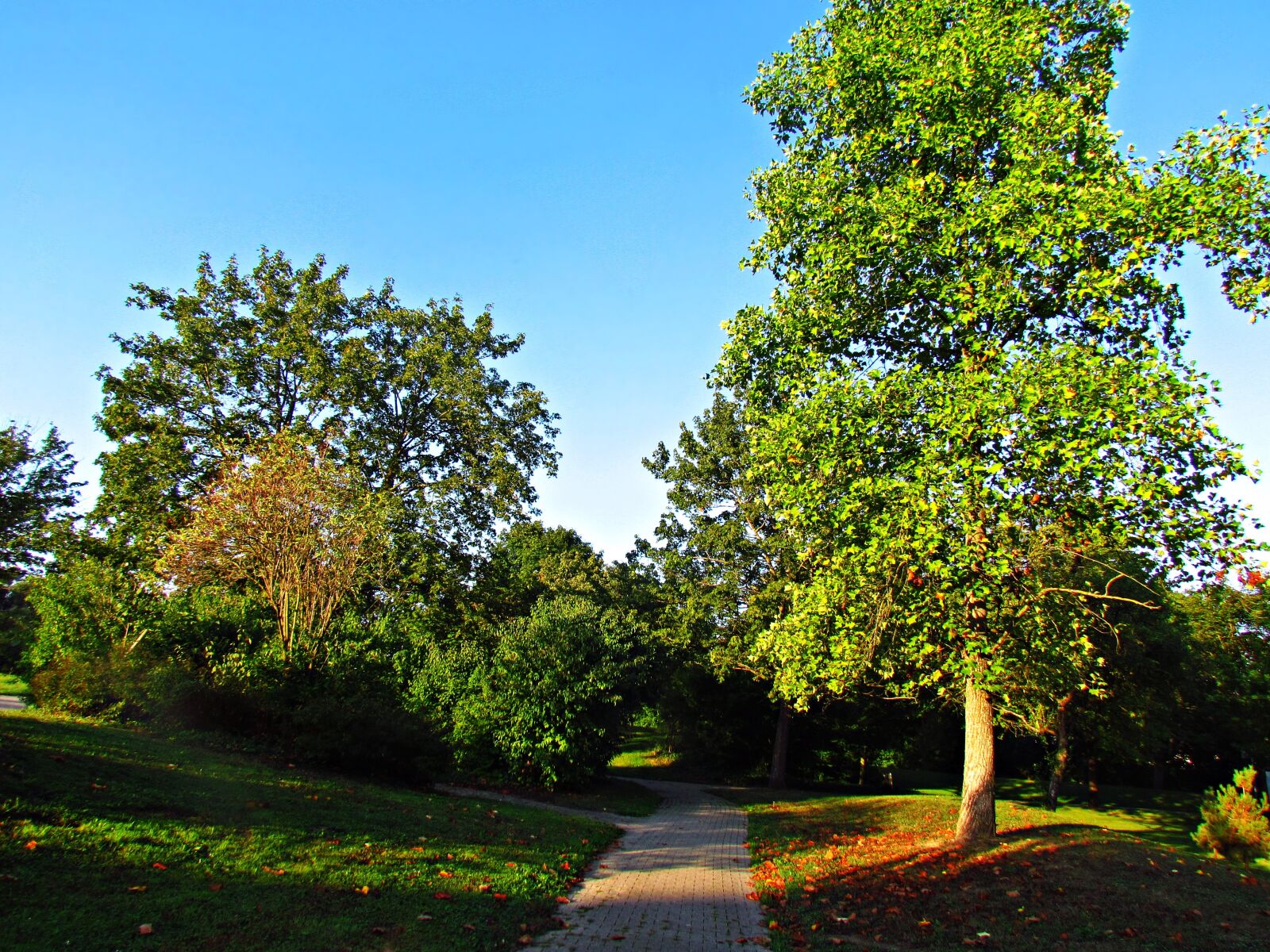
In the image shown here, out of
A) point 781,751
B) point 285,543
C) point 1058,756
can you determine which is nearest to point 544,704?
point 285,543

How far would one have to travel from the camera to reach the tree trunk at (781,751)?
28844mm

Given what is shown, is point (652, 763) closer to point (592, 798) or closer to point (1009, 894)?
point (592, 798)

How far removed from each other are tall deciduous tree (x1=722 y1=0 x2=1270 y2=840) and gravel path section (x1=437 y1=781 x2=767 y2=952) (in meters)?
3.37

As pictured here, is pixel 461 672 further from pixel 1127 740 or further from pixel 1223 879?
pixel 1127 740

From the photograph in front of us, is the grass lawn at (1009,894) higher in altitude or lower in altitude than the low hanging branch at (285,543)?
lower

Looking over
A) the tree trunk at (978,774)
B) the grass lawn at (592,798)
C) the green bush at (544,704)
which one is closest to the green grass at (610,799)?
the grass lawn at (592,798)

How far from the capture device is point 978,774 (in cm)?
1196

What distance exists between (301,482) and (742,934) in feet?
45.6

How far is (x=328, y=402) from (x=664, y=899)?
20.6 meters

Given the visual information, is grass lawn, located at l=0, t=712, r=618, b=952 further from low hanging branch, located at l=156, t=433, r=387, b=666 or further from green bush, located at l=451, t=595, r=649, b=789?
green bush, located at l=451, t=595, r=649, b=789

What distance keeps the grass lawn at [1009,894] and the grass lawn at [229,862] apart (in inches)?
114

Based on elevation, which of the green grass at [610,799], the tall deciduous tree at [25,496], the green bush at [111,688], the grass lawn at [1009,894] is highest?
the tall deciduous tree at [25,496]

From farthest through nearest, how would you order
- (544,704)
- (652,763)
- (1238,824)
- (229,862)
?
(652,763)
(544,704)
(1238,824)
(229,862)

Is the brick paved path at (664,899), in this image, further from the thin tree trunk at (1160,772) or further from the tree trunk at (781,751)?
the thin tree trunk at (1160,772)
